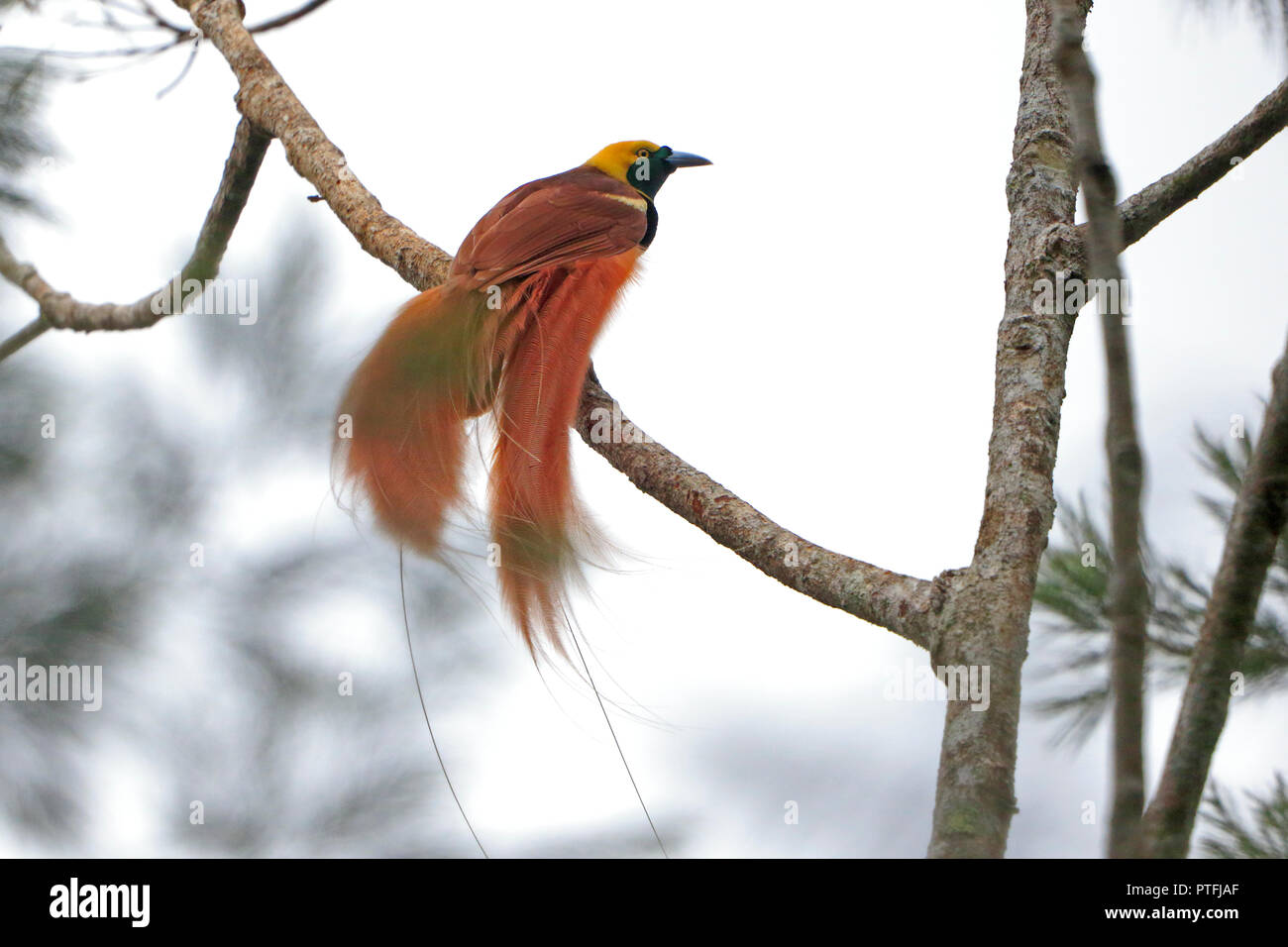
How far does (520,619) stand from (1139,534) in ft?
2.09

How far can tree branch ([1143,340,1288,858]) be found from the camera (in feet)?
1.98

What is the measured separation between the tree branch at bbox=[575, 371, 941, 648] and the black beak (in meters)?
1.06

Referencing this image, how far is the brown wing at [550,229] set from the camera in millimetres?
1532

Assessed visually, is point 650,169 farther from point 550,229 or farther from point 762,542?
point 762,542

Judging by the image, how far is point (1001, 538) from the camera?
0.95m

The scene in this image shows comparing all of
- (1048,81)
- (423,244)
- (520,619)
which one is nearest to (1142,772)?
(520,619)

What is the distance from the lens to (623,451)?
1.33 metres

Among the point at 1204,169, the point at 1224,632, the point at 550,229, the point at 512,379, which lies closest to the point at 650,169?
the point at 550,229

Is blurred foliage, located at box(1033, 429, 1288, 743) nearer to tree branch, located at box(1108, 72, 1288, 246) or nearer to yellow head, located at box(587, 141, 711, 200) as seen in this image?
tree branch, located at box(1108, 72, 1288, 246)

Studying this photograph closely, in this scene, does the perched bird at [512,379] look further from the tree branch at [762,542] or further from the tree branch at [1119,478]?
the tree branch at [1119,478]

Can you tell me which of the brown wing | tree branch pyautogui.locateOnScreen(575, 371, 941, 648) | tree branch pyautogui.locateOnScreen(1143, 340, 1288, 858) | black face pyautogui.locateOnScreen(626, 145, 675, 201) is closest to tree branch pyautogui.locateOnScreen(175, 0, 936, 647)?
tree branch pyautogui.locateOnScreen(575, 371, 941, 648)
